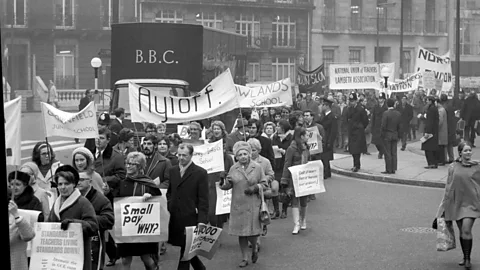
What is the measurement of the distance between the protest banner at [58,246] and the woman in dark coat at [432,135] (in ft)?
46.3

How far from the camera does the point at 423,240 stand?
1173cm

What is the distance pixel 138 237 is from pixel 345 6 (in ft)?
178

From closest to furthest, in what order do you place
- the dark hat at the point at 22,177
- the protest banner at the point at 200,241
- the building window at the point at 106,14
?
the dark hat at the point at 22,177 < the protest banner at the point at 200,241 < the building window at the point at 106,14

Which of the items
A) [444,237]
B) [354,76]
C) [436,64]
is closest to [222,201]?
[444,237]

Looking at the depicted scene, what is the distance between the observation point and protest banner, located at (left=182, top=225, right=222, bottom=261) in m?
8.75

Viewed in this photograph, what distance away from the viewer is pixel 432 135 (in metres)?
Answer: 20.0

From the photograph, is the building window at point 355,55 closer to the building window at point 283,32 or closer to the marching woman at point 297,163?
the building window at point 283,32

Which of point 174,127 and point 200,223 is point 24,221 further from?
point 174,127

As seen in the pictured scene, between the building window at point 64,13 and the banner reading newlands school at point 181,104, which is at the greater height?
the building window at point 64,13

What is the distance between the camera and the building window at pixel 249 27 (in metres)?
57.1

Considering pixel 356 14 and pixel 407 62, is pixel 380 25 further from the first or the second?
pixel 407 62

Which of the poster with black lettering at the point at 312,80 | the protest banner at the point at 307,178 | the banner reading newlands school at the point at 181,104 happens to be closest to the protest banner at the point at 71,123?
the banner reading newlands school at the point at 181,104

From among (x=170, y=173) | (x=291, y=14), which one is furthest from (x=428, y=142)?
(x=291, y=14)

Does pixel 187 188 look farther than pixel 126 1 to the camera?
No
